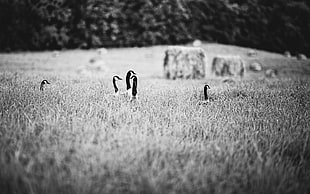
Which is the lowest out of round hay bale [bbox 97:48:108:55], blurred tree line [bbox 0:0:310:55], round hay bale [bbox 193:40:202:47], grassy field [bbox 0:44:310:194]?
grassy field [bbox 0:44:310:194]

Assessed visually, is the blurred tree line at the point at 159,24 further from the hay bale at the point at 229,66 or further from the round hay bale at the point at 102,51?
the hay bale at the point at 229,66

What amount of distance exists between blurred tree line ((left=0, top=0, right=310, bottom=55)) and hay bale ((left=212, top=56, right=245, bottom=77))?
6874 millimetres

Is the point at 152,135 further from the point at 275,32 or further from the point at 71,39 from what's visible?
the point at 275,32

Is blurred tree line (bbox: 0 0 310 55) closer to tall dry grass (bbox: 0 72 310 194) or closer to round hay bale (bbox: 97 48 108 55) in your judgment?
round hay bale (bbox: 97 48 108 55)

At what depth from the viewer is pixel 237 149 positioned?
7.62 ft

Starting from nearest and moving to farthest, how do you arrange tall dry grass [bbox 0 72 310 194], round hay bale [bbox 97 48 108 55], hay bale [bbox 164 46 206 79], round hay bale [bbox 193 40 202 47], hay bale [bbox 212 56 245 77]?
1. tall dry grass [bbox 0 72 310 194]
2. hay bale [bbox 164 46 206 79]
3. hay bale [bbox 212 56 245 77]
4. round hay bale [bbox 97 48 108 55]
5. round hay bale [bbox 193 40 202 47]

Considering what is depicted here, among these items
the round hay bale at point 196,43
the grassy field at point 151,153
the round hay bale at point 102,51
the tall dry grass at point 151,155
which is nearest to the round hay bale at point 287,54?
the round hay bale at point 196,43

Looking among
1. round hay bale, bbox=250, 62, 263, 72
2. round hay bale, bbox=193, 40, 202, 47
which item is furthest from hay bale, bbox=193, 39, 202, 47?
round hay bale, bbox=250, 62, 263, 72

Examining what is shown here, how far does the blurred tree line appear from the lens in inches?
565

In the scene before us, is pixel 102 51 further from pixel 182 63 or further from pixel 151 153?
pixel 151 153

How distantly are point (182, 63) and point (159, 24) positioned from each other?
10.6 meters

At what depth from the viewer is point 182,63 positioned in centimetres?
922

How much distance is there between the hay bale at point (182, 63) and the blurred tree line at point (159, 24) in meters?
6.26

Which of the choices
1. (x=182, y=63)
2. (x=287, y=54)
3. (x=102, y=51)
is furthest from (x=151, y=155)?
(x=287, y=54)
